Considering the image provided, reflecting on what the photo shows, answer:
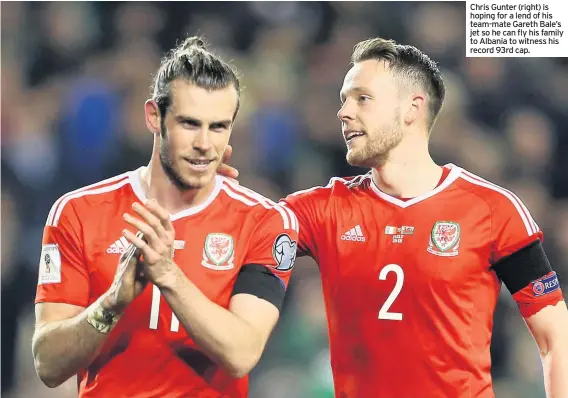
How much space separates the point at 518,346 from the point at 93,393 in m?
3.75

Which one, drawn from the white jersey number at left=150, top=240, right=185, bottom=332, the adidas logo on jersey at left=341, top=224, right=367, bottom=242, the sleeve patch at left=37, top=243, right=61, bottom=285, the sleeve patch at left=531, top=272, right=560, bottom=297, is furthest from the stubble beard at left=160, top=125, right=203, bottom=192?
the sleeve patch at left=531, top=272, right=560, bottom=297

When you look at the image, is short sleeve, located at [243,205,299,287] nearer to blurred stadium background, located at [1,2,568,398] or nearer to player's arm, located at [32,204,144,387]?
player's arm, located at [32,204,144,387]

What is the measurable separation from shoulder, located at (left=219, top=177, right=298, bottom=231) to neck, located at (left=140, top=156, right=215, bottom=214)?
0.42ft

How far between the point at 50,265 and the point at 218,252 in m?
0.70

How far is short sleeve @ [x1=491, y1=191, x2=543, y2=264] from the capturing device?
4.27m

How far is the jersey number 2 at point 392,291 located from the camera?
4.23m

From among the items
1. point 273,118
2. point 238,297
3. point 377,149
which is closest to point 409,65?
point 377,149

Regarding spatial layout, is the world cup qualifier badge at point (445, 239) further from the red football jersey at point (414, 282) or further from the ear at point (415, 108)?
the ear at point (415, 108)

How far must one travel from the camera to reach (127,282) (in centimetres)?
331

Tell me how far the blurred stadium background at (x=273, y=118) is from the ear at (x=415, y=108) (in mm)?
1952

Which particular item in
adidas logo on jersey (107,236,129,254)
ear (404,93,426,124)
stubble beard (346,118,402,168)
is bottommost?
adidas logo on jersey (107,236,129,254)

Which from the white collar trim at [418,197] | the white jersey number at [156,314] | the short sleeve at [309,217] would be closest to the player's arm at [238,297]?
the white jersey number at [156,314]

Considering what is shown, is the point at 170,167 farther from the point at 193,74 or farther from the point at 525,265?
the point at 525,265

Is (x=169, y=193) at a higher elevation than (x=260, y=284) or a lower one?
higher
